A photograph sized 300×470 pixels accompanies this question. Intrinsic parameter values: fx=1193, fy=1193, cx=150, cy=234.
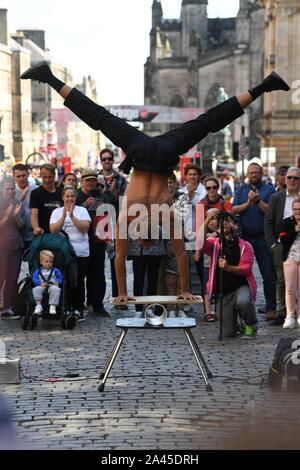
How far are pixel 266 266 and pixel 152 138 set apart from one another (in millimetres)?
5709

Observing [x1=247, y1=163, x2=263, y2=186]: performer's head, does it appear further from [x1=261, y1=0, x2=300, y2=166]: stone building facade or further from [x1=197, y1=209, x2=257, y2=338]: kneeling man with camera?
[x1=261, y1=0, x2=300, y2=166]: stone building facade

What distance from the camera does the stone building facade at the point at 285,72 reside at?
5250 cm

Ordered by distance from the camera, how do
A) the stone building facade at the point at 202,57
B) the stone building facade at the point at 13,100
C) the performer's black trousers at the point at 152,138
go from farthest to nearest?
the stone building facade at the point at 202,57 < the stone building facade at the point at 13,100 < the performer's black trousers at the point at 152,138

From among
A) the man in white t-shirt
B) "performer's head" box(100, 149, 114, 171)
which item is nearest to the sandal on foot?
the man in white t-shirt

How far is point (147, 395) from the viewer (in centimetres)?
1016

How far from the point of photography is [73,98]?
10.5 meters

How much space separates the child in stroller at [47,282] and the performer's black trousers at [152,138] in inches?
163

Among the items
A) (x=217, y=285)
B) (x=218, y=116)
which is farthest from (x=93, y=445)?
(x=217, y=285)

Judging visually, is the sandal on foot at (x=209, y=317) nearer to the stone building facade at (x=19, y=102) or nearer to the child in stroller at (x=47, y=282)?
the child in stroller at (x=47, y=282)

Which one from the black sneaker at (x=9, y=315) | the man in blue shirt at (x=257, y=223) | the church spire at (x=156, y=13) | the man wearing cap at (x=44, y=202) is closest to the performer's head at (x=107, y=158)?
the man wearing cap at (x=44, y=202)

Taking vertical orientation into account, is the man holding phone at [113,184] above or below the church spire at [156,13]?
below

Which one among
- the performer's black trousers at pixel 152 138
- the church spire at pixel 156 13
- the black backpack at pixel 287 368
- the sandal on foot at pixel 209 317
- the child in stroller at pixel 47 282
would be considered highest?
the church spire at pixel 156 13

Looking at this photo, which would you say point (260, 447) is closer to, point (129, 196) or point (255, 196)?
point (129, 196)

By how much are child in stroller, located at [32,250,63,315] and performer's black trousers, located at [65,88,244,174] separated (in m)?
4.13
